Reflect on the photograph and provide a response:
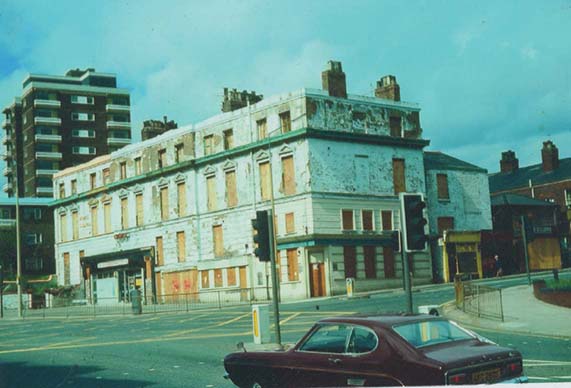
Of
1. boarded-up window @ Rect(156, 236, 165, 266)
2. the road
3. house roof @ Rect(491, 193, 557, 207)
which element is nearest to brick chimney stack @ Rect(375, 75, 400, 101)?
house roof @ Rect(491, 193, 557, 207)

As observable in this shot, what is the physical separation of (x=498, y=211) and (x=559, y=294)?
36219 millimetres

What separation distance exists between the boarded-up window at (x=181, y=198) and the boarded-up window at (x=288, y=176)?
1055 cm

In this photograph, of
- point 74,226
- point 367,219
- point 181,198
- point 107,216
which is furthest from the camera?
point 74,226

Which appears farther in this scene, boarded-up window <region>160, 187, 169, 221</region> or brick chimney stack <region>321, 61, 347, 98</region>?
boarded-up window <region>160, 187, 169, 221</region>

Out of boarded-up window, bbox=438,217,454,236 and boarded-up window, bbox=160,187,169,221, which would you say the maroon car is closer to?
boarded-up window, bbox=438,217,454,236

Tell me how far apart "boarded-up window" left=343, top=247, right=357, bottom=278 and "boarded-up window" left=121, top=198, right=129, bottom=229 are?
21.8 metres

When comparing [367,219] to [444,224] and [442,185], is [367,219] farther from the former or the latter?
[442,185]

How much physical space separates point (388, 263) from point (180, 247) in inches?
640

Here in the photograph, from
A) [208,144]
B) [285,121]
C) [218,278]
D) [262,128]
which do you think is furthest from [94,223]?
[285,121]

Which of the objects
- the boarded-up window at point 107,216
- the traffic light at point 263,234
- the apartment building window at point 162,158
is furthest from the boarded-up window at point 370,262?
the traffic light at point 263,234

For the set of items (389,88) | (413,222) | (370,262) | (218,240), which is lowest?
(370,262)

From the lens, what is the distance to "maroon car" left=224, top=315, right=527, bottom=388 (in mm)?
7871

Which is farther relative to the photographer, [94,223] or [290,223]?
[94,223]

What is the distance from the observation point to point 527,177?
240 ft
